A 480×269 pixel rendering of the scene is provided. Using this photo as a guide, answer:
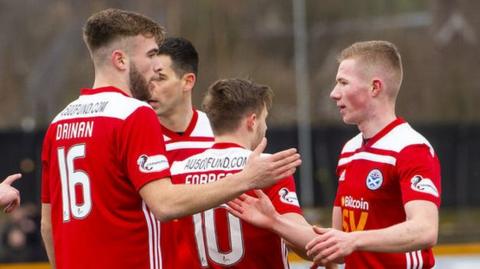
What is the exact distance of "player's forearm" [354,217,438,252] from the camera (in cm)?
457

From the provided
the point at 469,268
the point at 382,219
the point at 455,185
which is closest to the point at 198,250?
the point at 382,219

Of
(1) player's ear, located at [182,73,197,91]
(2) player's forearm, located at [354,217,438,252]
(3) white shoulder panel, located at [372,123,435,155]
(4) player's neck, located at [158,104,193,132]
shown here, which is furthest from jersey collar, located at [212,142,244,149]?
(1) player's ear, located at [182,73,197,91]

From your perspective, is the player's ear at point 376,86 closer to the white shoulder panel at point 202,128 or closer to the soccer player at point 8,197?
the white shoulder panel at point 202,128

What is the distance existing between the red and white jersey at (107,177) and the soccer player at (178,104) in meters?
1.51

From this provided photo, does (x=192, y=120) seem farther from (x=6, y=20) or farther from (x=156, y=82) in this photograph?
(x=6, y=20)

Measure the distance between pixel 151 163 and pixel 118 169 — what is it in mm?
170

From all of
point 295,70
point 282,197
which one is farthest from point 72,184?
point 295,70

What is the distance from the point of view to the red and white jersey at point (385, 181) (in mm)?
5012

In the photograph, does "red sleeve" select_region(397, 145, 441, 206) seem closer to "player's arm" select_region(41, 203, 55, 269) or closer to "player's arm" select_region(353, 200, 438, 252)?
"player's arm" select_region(353, 200, 438, 252)

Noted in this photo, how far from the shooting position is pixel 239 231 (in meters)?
5.27

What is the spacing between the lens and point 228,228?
529cm

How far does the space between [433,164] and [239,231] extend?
897 millimetres

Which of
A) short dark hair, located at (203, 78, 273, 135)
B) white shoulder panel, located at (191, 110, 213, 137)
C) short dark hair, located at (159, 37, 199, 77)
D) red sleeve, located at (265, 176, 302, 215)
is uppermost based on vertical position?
short dark hair, located at (159, 37, 199, 77)

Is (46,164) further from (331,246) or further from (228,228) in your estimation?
(331,246)
